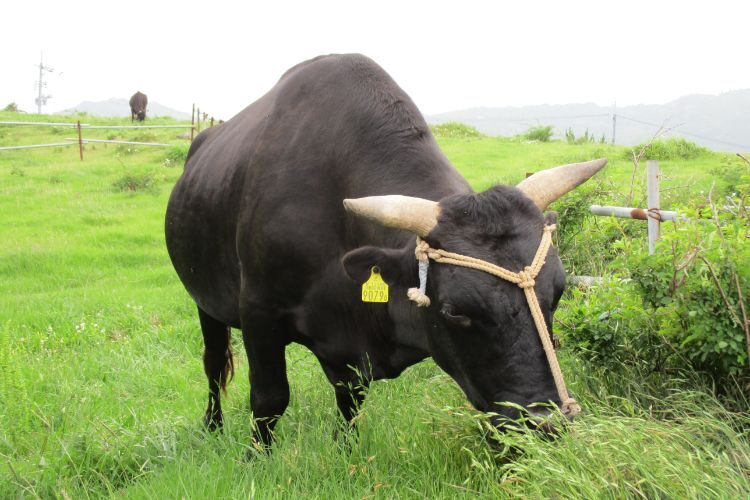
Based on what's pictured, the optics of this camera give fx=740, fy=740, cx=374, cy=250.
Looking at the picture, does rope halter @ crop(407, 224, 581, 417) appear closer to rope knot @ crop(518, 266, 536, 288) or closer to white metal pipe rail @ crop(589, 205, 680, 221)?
rope knot @ crop(518, 266, 536, 288)

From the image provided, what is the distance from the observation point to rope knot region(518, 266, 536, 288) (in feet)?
8.61

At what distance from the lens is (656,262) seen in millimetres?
3439

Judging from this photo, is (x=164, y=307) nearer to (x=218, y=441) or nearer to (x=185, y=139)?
(x=218, y=441)

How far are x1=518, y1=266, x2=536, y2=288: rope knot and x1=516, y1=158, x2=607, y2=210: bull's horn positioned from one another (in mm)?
474

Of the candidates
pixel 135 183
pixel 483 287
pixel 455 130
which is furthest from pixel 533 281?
pixel 455 130

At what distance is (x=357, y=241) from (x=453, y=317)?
0.84 m

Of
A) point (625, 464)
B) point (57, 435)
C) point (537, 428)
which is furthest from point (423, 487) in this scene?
point (57, 435)

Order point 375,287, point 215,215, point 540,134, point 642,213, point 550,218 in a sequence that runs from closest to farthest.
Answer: point 550,218
point 375,287
point 215,215
point 642,213
point 540,134

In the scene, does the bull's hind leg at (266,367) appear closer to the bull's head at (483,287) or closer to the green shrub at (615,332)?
the bull's head at (483,287)

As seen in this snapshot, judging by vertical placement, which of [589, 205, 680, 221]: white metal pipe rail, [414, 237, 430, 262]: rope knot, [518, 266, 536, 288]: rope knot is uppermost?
[414, 237, 430, 262]: rope knot

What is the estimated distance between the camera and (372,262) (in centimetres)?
307

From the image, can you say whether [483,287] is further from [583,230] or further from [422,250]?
[583,230]

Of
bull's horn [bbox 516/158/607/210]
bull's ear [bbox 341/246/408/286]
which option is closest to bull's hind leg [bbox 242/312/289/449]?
bull's ear [bbox 341/246/408/286]

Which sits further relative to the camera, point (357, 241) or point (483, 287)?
point (357, 241)
